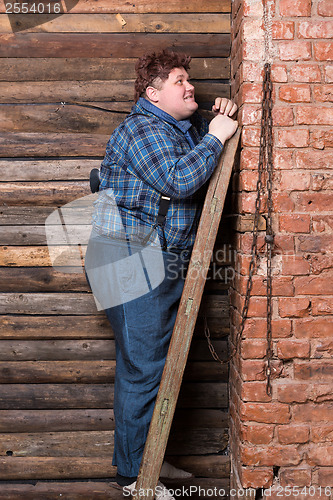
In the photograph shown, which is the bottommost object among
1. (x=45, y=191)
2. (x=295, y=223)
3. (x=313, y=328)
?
(x=313, y=328)

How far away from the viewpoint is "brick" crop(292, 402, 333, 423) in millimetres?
2109

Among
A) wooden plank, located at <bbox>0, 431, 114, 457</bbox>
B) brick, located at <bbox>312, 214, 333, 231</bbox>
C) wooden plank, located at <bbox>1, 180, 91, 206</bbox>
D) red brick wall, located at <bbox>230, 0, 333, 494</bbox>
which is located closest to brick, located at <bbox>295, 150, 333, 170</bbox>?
red brick wall, located at <bbox>230, 0, 333, 494</bbox>

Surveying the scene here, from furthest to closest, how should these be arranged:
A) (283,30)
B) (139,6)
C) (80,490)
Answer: (80,490), (139,6), (283,30)

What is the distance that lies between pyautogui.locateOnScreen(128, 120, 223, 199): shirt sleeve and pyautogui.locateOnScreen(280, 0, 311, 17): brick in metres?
0.63

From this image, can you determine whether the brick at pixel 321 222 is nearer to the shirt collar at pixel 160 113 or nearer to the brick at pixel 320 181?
the brick at pixel 320 181

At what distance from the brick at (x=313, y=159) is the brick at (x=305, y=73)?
322mm

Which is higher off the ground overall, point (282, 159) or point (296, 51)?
point (296, 51)

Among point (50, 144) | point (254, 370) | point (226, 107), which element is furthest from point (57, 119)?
point (254, 370)

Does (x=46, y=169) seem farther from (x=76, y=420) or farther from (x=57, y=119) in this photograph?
(x=76, y=420)

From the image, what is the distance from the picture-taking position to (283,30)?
203cm

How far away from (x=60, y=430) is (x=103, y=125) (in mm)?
1774

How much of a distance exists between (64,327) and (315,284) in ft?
4.59

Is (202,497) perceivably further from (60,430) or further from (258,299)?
(258,299)

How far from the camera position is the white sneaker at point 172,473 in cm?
253
